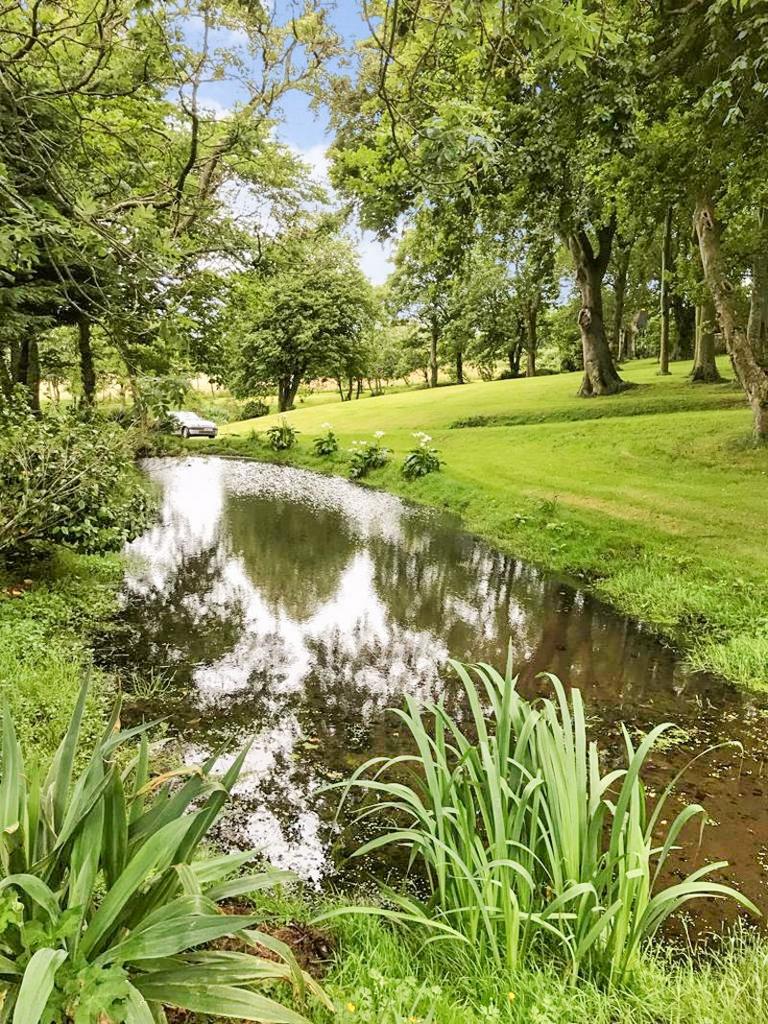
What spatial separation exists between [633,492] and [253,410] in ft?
112

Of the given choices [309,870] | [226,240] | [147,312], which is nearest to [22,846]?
[309,870]

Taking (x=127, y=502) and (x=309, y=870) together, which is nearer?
(x=309, y=870)

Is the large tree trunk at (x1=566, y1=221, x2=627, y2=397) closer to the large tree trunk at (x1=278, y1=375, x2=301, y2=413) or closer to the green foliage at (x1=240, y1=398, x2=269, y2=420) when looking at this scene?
the large tree trunk at (x1=278, y1=375, x2=301, y2=413)

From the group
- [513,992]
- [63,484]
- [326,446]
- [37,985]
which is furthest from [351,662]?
[326,446]

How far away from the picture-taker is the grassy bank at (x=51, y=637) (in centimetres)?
481

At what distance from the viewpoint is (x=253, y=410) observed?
43.5 m

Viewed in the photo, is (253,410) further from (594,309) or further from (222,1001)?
(222,1001)

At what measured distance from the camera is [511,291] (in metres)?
39.3

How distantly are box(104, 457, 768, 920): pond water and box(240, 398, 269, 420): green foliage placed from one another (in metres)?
31.6

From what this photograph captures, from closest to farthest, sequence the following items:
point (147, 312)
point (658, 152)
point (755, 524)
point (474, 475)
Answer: point (147, 312) < point (658, 152) < point (755, 524) < point (474, 475)

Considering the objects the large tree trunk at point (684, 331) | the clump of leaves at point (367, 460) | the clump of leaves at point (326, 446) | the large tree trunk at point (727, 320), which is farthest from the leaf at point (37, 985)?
the large tree trunk at point (684, 331)

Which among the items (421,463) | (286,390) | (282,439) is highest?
(286,390)

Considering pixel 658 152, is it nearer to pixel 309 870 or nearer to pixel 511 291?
pixel 309 870

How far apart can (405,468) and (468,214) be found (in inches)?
340
